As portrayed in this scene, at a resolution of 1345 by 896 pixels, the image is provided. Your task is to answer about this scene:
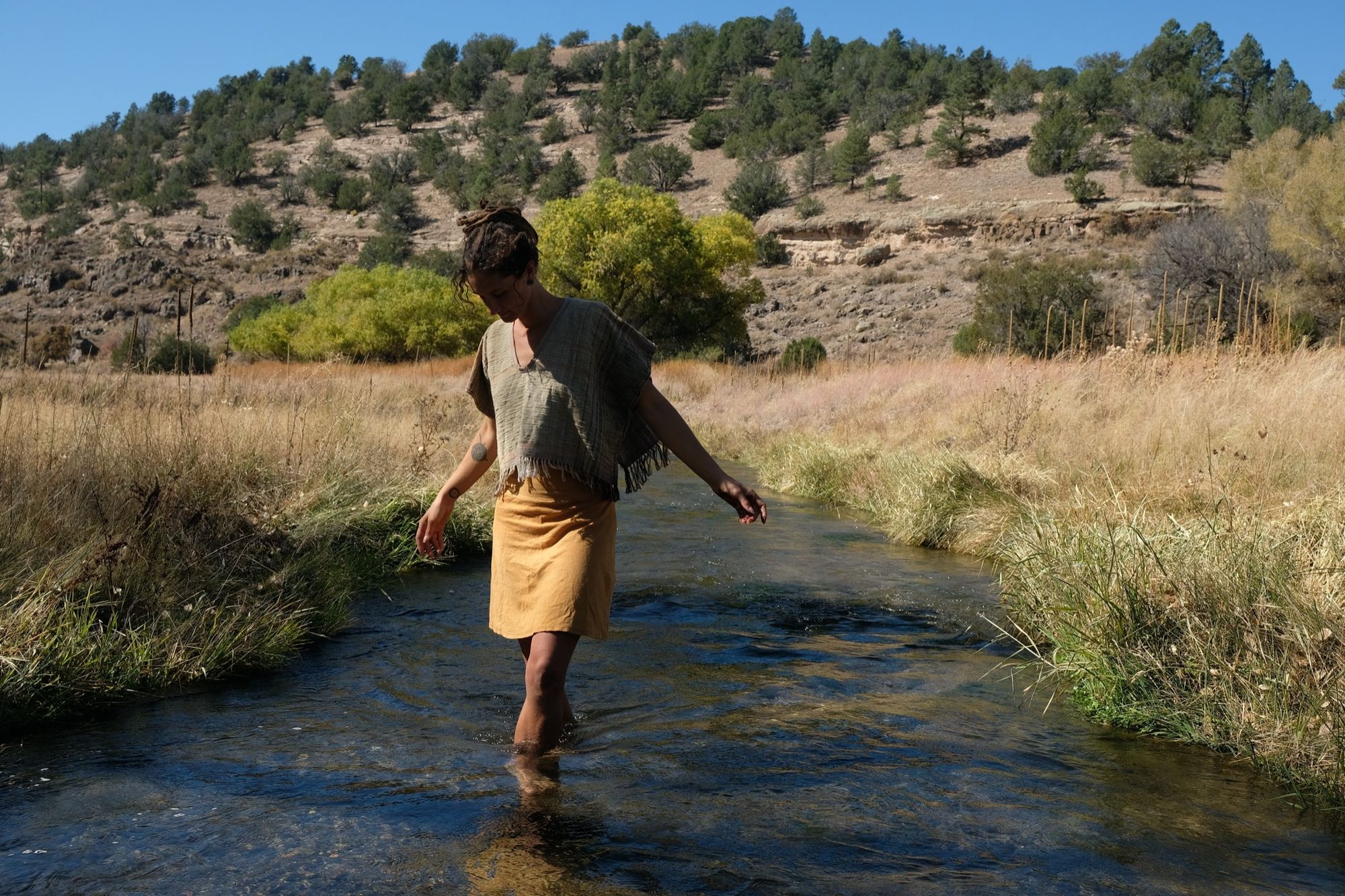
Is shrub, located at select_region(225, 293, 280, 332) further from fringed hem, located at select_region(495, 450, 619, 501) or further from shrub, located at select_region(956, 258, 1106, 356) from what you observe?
fringed hem, located at select_region(495, 450, 619, 501)

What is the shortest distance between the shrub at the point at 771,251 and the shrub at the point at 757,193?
18.4 ft

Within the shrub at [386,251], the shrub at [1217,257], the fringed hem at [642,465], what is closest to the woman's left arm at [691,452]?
the fringed hem at [642,465]

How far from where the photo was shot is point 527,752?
356 centimetres

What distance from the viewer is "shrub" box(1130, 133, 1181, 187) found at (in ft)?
157

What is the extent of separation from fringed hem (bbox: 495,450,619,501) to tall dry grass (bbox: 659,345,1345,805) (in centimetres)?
231

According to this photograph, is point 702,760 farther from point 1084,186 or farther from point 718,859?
point 1084,186

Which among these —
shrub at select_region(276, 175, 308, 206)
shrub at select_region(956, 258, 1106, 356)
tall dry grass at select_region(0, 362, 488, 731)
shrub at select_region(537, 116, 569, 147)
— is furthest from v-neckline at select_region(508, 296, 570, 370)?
shrub at select_region(537, 116, 569, 147)

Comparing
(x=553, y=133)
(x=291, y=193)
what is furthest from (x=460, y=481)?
(x=553, y=133)

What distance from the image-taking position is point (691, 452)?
3.39 meters

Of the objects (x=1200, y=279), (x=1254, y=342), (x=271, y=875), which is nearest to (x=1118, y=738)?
(x=271, y=875)

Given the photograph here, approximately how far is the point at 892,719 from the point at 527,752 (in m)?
1.63

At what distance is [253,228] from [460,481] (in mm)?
66500

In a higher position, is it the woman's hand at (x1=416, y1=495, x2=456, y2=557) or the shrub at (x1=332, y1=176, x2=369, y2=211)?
the shrub at (x1=332, y1=176, x2=369, y2=211)

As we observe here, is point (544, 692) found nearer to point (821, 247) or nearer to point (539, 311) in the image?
point (539, 311)
